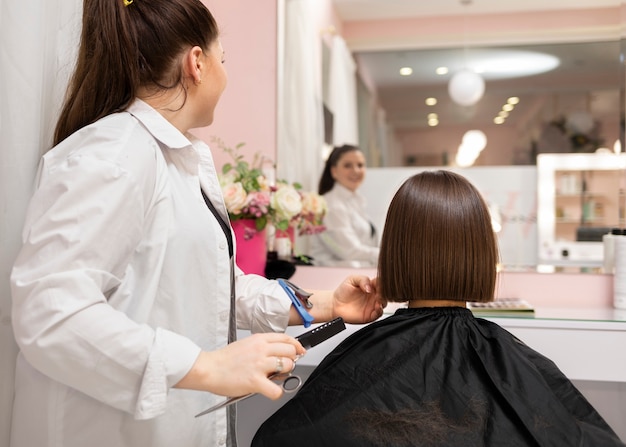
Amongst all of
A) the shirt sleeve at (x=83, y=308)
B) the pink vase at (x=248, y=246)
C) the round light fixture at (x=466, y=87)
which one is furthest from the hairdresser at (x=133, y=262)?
the round light fixture at (x=466, y=87)

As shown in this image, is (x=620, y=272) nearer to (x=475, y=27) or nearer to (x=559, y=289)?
(x=559, y=289)

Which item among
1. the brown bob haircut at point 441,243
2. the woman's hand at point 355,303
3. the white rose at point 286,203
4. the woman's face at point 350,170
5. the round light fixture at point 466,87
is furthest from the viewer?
the woman's face at point 350,170

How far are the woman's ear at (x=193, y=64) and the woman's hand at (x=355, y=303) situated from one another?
2.16 ft

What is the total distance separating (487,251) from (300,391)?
529mm

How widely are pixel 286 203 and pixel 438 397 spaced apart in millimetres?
940

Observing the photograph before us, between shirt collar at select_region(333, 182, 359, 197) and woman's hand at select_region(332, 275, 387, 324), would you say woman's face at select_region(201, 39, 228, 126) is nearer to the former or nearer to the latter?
woman's hand at select_region(332, 275, 387, 324)

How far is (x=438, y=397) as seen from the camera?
1.26 metres

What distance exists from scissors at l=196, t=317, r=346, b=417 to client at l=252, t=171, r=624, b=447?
166mm

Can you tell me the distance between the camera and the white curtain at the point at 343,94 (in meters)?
2.27

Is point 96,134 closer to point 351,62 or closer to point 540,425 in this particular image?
point 540,425

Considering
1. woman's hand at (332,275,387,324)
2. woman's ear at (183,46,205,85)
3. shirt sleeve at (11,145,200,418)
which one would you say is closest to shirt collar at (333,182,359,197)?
woman's hand at (332,275,387,324)

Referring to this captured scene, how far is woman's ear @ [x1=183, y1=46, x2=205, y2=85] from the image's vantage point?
115 centimetres

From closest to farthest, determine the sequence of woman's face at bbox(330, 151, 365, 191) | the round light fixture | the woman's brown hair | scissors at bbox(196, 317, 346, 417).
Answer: scissors at bbox(196, 317, 346, 417), the woman's brown hair, the round light fixture, woman's face at bbox(330, 151, 365, 191)

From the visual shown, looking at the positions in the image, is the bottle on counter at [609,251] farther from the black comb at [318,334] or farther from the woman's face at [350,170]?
the black comb at [318,334]
